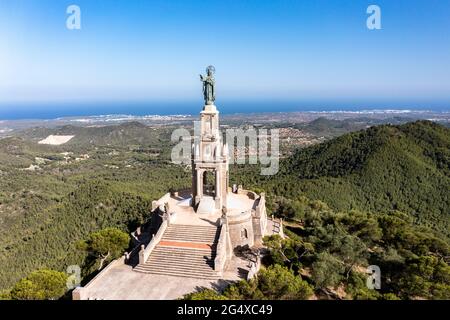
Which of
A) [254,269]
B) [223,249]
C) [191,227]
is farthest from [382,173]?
[223,249]

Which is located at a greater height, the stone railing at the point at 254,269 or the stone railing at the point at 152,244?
the stone railing at the point at 152,244

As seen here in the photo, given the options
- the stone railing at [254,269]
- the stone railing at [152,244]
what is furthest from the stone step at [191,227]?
the stone railing at [254,269]

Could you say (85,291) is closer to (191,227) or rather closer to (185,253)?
(185,253)

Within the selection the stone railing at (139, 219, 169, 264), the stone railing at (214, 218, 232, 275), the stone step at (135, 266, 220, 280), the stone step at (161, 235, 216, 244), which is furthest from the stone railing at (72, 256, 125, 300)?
the stone railing at (214, 218, 232, 275)

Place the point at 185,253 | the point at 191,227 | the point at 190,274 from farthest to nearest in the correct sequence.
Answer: the point at 191,227, the point at 185,253, the point at 190,274

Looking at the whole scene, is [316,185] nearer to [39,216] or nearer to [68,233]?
[68,233]

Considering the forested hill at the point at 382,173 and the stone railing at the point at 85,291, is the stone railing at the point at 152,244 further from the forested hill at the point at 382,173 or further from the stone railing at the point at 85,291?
the forested hill at the point at 382,173

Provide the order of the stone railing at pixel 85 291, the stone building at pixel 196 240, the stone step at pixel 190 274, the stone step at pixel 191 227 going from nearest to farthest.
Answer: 1. the stone railing at pixel 85 291
2. the stone building at pixel 196 240
3. the stone step at pixel 190 274
4. the stone step at pixel 191 227

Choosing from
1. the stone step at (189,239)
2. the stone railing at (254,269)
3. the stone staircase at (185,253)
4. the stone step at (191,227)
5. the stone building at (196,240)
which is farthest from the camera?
the stone step at (191,227)
